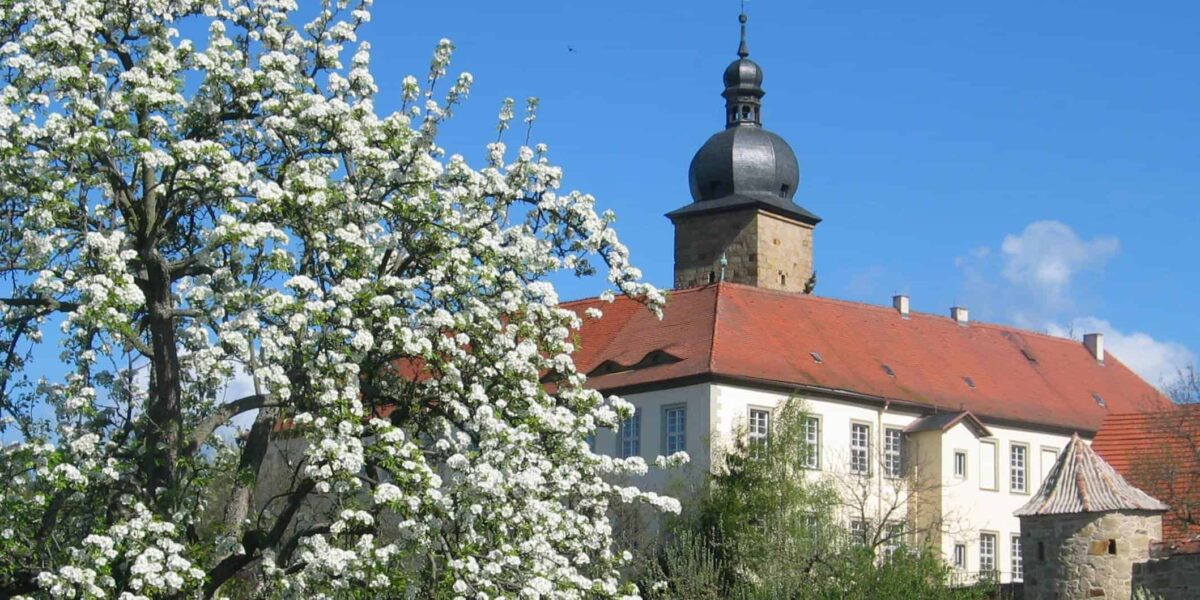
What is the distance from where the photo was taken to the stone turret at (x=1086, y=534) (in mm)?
27094

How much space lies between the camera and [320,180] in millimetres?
17375

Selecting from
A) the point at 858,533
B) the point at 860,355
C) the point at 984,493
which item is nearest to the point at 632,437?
the point at 860,355

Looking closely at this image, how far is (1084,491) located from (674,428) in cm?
1790

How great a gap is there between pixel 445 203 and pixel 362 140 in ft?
3.51

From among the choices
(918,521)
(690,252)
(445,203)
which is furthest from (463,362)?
(690,252)

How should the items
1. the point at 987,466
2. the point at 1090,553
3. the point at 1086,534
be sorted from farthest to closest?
the point at 987,466 < the point at 1086,534 < the point at 1090,553

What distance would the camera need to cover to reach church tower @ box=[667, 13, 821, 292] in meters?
65.2

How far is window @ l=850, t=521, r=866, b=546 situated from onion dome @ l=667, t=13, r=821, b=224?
2210cm

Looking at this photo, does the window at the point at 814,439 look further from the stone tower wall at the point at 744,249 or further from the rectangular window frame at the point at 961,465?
the stone tower wall at the point at 744,249

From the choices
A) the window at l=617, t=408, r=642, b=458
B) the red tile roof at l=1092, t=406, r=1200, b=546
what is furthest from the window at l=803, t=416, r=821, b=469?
the red tile roof at l=1092, t=406, r=1200, b=546

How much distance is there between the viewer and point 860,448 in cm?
4734

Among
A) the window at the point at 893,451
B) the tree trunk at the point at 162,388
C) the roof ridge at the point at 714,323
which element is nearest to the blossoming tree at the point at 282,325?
the tree trunk at the point at 162,388

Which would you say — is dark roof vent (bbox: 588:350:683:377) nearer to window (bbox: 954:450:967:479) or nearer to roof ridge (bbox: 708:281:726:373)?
roof ridge (bbox: 708:281:726:373)

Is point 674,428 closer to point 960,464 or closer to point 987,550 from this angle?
point 960,464
